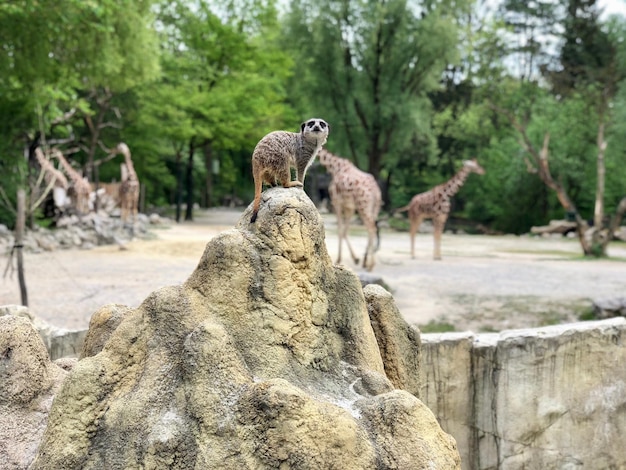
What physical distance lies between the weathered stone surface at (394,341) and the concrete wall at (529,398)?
→ 3.85 ft

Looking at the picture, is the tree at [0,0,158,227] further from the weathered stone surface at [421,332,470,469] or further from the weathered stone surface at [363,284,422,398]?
the weathered stone surface at [363,284,422,398]

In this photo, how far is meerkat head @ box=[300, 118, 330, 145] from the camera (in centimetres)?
301

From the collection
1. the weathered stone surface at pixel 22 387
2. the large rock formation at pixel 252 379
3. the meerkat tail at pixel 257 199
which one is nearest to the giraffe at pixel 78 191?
the weathered stone surface at pixel 22 387

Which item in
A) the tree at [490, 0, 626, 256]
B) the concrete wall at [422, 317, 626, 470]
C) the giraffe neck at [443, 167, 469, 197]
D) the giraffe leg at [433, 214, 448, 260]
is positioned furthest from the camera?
the tree at [490, 0, 626, 256]

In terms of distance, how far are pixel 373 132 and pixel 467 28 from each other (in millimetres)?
7382

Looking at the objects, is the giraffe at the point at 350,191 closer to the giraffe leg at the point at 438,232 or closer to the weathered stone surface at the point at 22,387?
the giraffe leg at the point at 438,232

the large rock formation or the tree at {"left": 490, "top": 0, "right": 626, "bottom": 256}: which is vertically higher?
the tree at {"left": 490, "top": 0, "right": 626, "bottom": 256}

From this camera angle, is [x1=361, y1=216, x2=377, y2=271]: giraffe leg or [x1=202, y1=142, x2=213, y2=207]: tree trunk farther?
[x1=202, y1=142, x2=213, y2=207]: tree trunk

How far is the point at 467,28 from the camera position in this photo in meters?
27.8

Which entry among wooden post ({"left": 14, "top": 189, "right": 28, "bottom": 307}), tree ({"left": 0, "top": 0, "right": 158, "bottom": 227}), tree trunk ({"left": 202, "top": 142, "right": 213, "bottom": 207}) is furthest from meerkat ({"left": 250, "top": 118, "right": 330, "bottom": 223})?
tree trunk ({"left": 202, "top": 142, "right": 213, "bottom": 207})

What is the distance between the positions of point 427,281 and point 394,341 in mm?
7966

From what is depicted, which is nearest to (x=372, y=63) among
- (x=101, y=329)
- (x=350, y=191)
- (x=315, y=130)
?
(x=350, y=191)

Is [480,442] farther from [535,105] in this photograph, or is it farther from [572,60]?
[572,60]

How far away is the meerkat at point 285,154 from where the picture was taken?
2.89 m
